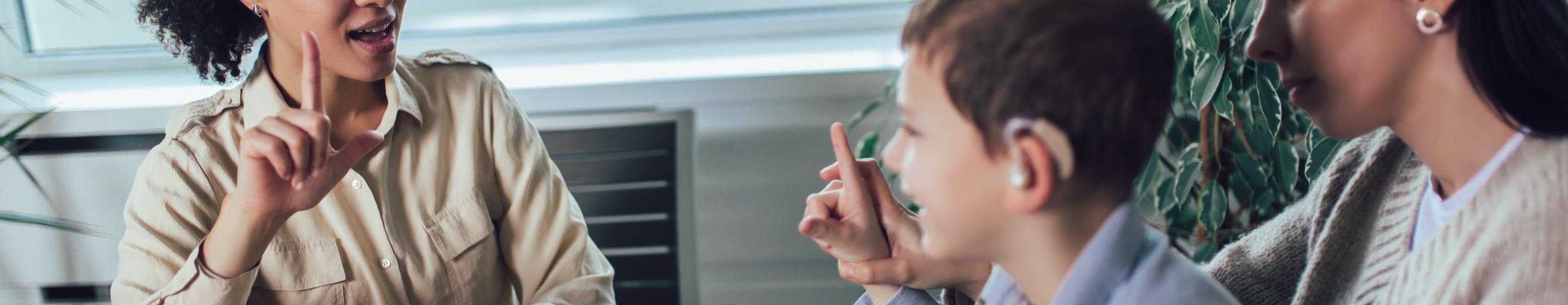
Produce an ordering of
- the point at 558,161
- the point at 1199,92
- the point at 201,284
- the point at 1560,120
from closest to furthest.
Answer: the point at 1560,120, the point at 201,284, the point at 1199,92, the point at 558,161

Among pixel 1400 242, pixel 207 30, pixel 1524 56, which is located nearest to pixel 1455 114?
pixel 1524 56

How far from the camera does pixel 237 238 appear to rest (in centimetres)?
99

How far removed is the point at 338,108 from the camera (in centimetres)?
125

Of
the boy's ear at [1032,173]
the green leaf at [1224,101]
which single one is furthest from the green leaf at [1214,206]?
the boy's ear at [1032,173]

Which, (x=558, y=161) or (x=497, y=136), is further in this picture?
(x=558, y=161)

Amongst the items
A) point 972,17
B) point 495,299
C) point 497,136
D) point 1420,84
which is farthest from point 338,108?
point 1420,84

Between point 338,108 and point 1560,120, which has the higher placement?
point 338,108

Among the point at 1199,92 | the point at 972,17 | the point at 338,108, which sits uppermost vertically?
the point at 338,108

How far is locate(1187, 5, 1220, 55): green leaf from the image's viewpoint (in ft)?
4.50

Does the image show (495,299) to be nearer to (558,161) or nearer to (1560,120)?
(558,161)

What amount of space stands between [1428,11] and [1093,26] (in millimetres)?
309

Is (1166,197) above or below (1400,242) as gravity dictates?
below

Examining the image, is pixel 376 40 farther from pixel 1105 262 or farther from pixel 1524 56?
pixel 1524 56

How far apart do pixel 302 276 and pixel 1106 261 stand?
3.13 feet
